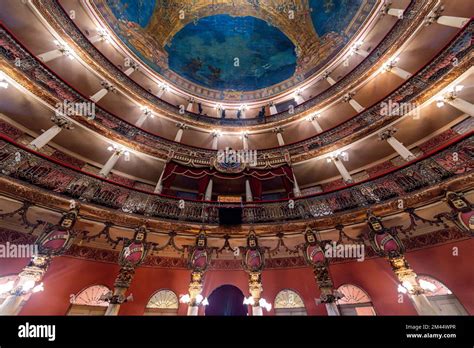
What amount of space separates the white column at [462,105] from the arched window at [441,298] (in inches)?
258

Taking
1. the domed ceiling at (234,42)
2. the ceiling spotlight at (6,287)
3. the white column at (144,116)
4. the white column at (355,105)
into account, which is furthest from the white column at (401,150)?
the ceiling spotlight at (6,287)

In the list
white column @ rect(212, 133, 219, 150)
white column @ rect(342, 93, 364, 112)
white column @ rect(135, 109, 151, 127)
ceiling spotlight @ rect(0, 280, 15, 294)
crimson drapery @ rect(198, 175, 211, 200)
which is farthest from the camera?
white column @ rect(212, 133, 219, 150)

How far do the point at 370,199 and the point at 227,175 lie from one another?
23.0ft

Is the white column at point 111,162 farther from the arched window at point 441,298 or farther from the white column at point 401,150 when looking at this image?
the white column at point 401,150

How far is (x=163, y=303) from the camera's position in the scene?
8.35 m

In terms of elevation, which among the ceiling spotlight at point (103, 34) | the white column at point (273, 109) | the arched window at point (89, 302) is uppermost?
the ceiling spotlight at point (103, 34)

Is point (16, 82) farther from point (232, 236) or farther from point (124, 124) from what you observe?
point (232, 236)

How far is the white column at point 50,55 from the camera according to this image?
10.00 meters

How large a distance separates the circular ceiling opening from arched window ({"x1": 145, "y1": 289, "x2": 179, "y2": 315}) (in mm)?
19009

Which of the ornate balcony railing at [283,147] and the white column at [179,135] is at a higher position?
the white column at [179,135]

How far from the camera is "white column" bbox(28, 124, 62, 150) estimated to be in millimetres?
7859

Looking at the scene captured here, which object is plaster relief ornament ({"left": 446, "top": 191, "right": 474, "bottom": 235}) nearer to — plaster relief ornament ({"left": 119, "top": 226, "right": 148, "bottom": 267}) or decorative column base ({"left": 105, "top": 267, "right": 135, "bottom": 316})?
plaster relief ornament ({"left": 119, "top": 226, "right": 148, "bottom": 267})

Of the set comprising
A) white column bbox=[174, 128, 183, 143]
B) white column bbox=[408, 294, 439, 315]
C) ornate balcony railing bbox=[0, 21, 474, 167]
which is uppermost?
white column bbox=[174, 128, 183, 143]

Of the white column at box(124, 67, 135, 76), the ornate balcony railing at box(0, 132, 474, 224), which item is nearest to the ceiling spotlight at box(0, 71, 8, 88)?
the ornate balcony railing at box(0, 132, 474, 224)
